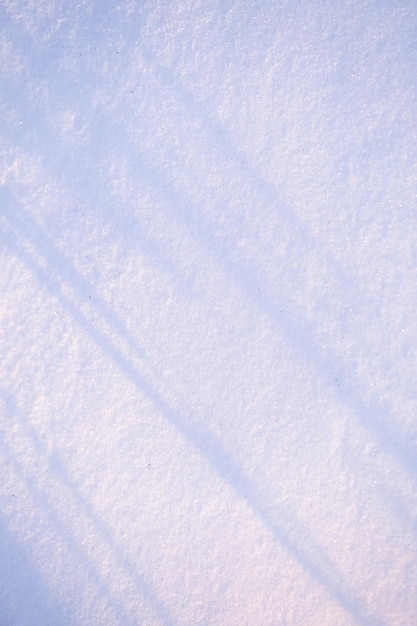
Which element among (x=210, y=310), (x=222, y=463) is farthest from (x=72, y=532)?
(x=210, y=310)

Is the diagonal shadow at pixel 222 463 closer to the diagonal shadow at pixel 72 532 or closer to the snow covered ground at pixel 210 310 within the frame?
the snow covered ground at pixel 210 310

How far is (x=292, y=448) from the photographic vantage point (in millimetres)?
3725

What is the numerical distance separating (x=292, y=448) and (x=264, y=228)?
59.3 inches

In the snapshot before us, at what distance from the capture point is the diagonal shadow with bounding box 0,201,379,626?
3709 mm

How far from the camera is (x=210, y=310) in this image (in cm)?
375

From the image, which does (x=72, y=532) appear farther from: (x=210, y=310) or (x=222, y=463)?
(x=210, y=310)

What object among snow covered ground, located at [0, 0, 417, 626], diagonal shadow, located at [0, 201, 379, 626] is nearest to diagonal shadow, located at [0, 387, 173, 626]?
snow covered ground, located at [0, 0, 417, 626]

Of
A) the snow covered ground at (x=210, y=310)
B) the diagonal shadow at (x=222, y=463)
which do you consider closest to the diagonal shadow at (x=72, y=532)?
the snow covered ground at (x=210, y=310)

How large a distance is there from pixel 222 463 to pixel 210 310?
41.0 inches

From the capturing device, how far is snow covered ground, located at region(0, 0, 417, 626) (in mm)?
3713

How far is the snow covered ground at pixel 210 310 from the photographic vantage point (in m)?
3.71

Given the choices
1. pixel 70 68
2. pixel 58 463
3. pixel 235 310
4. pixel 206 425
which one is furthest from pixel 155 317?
pixel 70 68

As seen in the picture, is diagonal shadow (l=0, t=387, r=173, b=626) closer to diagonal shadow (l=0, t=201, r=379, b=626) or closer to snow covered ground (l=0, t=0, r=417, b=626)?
snow covered ground (l=0, t=0, r=417, b=626)

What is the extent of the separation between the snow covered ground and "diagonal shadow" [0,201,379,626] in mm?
14
